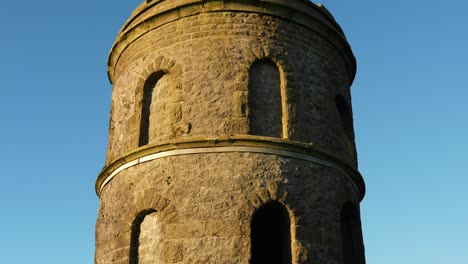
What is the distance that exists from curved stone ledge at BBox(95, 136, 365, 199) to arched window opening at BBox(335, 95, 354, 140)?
5.24 feet

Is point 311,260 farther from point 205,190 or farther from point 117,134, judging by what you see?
point 117,134

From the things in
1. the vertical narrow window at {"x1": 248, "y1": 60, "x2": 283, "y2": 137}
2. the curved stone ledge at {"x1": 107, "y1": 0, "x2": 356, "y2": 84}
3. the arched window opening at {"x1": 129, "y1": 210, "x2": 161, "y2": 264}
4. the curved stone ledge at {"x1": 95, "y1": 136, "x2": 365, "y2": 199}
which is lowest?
the arched window opening at {"x1": 129, "y1": 210, "x2": 161, "y2": 264}

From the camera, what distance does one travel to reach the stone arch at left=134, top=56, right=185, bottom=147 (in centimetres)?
1058

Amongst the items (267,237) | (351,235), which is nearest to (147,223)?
(267,237)

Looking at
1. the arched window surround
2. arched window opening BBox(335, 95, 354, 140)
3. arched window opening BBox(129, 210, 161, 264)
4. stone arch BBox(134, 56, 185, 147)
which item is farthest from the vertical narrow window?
arched window opening BBox(129, 210, 161, 264)

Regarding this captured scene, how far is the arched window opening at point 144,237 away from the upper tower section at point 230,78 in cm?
126

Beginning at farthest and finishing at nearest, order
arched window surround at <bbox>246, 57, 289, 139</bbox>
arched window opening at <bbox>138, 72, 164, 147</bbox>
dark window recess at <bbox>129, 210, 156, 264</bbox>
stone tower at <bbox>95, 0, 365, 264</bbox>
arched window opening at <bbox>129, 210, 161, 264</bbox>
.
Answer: arched window opening at <bbox>138, 72, 164, 147</bbox>, arched window surround at <bbox>246, 57, 289, 139</bbox>, dark window recess at <bbox>129, 210, 156, 264</bbox>, arched window opening at <bbox>129, 210, 161, 264</bbox>, stone tower at <bbox>95, 0, 365, 264</bbox>

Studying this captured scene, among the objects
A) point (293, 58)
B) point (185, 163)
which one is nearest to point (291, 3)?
point (293, 58)

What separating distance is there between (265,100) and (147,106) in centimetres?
236

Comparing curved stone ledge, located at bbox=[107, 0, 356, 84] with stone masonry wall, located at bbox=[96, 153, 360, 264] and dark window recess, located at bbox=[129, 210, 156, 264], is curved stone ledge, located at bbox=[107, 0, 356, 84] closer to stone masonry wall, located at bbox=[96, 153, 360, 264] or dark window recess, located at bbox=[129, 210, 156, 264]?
stone masonry wall, located at bbox=[96, 153, 360, 264]

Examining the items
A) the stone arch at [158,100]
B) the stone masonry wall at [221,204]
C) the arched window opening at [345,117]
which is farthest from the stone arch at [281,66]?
the arched window opening at [345,117]

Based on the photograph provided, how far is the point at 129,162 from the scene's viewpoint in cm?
1063

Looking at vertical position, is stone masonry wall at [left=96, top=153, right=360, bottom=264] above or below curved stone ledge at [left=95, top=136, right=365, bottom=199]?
below

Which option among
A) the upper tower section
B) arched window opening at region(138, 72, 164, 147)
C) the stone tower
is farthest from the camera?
arched window opening at region(138, 72, 164, 147)
